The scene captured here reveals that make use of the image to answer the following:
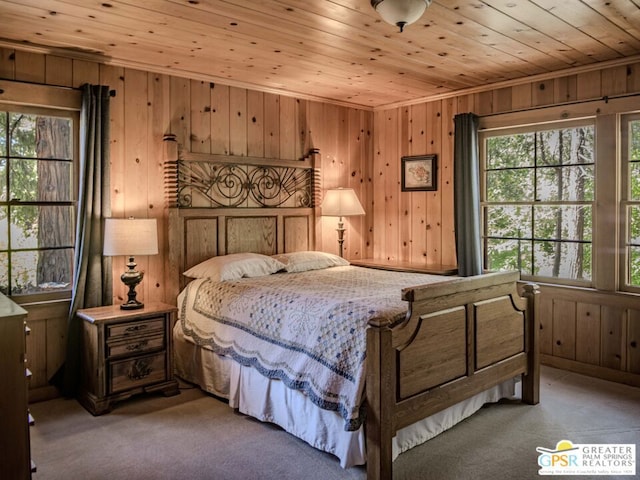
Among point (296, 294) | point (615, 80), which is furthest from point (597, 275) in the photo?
point (296, 294)

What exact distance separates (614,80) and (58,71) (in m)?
4.03

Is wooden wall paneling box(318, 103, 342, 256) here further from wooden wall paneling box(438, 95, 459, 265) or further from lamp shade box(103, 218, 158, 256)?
lamp shade box(103, 218, 158, 256)

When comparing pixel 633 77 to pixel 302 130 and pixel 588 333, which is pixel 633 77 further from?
pixel 302 130

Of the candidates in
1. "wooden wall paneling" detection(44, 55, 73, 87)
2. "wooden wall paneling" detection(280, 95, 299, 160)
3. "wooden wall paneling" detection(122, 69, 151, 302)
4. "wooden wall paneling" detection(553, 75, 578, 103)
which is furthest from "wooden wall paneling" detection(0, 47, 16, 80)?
"wooden wall paneling" detection(553, 75, 578, 103)

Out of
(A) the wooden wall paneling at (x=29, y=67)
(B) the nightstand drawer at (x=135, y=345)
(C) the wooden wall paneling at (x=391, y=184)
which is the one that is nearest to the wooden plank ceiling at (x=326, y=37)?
(A) the wooden wall paneling at (x=29, y=67)

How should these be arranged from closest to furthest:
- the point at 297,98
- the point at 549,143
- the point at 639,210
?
the point at 639,210 → the point at 549,143 → the point at 297,98

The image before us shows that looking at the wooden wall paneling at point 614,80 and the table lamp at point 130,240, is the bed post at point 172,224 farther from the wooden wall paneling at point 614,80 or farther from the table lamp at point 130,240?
the wooden wall paneling at point 614,80

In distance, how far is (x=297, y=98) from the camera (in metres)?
4.86

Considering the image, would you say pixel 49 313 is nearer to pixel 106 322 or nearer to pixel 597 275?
pixel 106 322

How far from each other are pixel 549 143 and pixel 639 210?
0.88 m

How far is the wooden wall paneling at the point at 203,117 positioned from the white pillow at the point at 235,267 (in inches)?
37.4

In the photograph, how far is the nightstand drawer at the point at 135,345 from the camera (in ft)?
10.7

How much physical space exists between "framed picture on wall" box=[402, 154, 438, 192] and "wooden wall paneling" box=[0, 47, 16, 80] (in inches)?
137

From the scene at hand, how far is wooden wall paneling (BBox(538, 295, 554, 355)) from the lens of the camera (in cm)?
422
